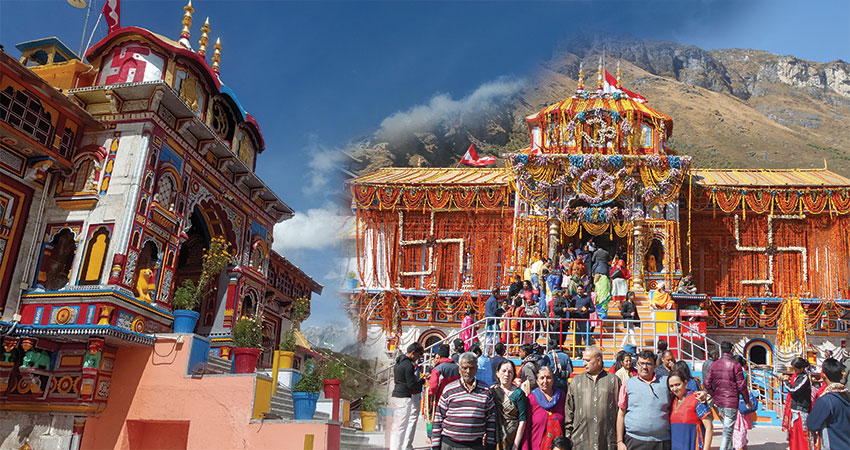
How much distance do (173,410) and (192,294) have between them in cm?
285

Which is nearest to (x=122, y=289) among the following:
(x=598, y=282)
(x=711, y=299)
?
(x=598, y=282)

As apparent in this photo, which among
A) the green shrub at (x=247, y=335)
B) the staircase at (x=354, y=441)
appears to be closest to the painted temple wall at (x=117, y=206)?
the green shrub at (x=247, y=335)

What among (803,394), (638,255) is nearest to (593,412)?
(803,394)

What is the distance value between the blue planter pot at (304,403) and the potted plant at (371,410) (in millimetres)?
3461

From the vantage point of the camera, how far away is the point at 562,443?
258 inches

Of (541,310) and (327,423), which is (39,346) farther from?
(541,310)

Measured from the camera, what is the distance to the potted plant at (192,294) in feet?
47.8

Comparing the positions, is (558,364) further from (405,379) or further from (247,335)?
(247,335)

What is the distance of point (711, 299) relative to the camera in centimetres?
2455

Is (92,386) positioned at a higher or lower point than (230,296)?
lower

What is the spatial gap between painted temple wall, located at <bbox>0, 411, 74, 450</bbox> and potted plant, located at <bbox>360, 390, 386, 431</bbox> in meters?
6.71

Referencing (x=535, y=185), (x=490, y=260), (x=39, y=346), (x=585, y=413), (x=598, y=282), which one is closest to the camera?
(x=585, y=413)

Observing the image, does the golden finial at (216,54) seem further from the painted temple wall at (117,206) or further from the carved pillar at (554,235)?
the carved pillar at (554,235)

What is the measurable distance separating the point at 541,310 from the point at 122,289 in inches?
385
